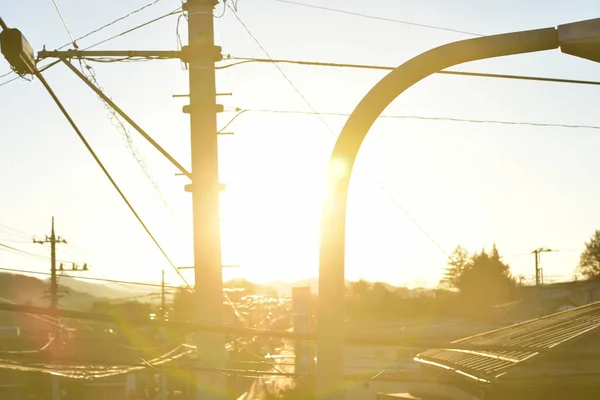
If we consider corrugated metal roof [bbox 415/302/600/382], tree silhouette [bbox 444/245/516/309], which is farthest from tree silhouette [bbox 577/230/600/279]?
corrugated metal roof [bbox 415/302/600/382]

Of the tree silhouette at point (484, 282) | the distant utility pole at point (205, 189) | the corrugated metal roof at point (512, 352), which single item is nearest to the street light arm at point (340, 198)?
the distant utility pole at point (205, 189)

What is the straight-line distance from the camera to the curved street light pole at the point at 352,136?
16.9ft

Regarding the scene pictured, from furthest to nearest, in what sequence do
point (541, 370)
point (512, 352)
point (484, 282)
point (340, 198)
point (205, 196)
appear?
point (484, 282) < point (512, 352) < point (541, 370) < point (205, 196) < point (340, 198)

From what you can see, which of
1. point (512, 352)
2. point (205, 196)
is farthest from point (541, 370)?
point (205, 196)

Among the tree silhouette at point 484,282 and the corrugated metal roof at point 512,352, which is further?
the tree silhouette at point 484,282

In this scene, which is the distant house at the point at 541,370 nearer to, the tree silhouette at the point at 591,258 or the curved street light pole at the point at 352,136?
the curved street light pole at the point at 352,136

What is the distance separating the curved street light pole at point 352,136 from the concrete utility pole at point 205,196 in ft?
18.0

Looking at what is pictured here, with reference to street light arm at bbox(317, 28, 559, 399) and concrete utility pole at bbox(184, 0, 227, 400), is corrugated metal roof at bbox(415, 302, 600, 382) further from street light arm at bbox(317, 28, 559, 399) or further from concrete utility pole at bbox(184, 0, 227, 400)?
street light arm at bbox(317, 28, 559, 399)

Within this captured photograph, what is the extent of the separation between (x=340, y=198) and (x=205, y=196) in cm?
572

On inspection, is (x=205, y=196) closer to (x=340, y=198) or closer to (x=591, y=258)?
(x=340, y=198)

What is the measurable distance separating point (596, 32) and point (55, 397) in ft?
120

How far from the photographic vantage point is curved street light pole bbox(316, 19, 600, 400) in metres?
5.16

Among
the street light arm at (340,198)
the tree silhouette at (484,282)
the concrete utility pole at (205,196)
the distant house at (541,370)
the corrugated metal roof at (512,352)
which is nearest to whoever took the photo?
the street light arm at (340,198)

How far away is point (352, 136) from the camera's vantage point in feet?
17.4
